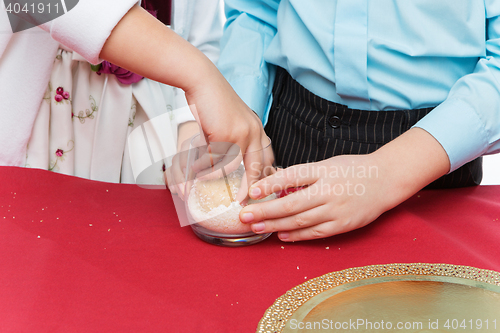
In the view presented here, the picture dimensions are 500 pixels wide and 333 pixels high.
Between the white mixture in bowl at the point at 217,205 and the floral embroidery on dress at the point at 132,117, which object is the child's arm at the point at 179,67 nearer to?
the white mixture in bowl at the point at 217,205

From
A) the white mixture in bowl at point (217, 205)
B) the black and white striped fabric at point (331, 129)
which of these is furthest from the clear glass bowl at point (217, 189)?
the black and white striped fabric at point (331, 129)

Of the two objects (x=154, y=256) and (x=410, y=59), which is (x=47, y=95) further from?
(x=410, y=59)

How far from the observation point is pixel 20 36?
73 centimetres

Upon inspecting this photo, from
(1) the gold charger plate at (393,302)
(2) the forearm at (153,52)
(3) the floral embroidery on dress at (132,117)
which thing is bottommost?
(1) the gold charger plate at (393,302)

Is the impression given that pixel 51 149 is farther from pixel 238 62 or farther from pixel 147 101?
pixel 238 62

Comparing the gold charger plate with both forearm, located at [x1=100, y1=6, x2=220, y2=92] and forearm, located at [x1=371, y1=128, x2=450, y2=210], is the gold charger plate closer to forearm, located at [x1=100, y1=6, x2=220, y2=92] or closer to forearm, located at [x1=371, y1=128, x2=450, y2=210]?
forearm, located at [x1=371, y1=128, x2=450, y2=210]

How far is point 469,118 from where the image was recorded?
618 mm

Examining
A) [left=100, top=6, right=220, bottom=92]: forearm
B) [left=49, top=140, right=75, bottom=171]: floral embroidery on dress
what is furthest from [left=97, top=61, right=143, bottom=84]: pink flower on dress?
[left=100, top=6, right=220, bottom=92]: forearm

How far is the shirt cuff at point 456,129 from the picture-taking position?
1.99 feet

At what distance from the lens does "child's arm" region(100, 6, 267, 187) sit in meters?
0.50

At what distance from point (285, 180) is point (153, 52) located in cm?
24

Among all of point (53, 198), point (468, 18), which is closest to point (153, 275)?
point (53, 198)

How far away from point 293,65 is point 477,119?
1.14 feet

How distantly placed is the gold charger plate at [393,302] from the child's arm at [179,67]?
172mm
